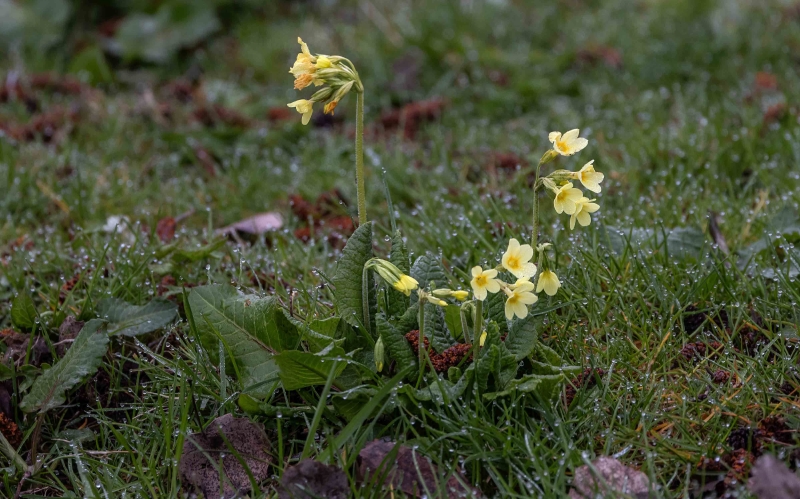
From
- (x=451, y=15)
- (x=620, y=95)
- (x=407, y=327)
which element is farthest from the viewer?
(x=451, y=15)

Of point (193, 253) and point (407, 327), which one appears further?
point (193, 253)

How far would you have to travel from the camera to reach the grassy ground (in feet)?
5.98

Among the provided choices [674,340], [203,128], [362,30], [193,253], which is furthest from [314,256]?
[362,30]

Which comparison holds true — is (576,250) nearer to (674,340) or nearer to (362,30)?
(674,340)

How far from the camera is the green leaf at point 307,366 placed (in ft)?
5.63

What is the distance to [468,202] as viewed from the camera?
2955 mm

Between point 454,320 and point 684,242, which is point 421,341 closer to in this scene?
point 454,320

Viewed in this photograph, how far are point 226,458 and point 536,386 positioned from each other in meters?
0.77

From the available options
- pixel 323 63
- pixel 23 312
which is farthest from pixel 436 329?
pixel 23 312

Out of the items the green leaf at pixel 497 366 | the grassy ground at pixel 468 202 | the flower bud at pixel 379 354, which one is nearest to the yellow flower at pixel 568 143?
the grassy ground at pixel 468 202

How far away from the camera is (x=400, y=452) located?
1740 mm

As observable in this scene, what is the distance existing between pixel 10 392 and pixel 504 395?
4.45 ft

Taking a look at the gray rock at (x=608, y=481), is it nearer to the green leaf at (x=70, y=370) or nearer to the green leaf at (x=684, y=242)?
the green leaf at (x=684, y=242)

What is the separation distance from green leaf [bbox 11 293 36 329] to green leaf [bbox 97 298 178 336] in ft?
0.60
